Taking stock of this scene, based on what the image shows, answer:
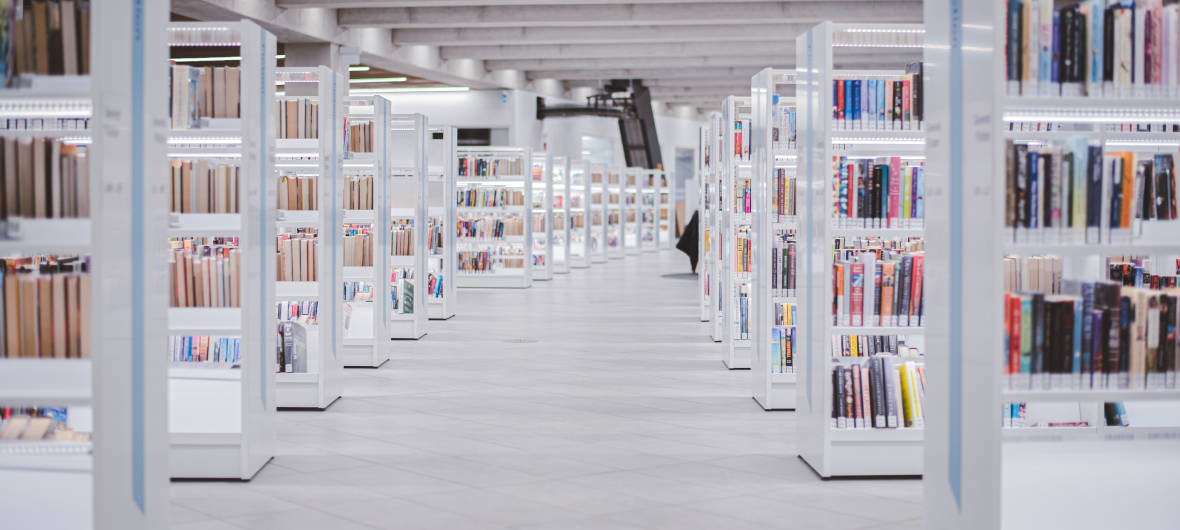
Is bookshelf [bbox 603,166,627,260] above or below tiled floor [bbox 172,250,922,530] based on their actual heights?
above

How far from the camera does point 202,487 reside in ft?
16.1

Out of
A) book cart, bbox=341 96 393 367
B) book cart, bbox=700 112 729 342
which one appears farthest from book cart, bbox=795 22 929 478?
book cart, bbox=341 96 393 367

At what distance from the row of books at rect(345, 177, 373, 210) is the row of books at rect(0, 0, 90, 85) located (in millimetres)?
5294

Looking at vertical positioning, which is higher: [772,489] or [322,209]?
[322,209]

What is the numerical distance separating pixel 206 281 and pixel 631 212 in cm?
2243

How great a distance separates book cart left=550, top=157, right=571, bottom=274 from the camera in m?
19.7

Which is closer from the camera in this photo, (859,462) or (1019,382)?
(1019,382)

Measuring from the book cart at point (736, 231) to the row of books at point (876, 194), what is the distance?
309 centimetres

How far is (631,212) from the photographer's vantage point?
27172mm

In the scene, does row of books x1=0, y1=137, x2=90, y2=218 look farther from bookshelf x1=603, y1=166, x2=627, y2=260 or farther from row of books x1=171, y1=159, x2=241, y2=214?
bookshelf x1=603, y1=166, x2=627, y2=260

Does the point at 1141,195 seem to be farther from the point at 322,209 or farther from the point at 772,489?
the point at 322,209

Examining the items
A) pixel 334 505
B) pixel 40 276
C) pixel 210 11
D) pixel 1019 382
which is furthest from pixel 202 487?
pixel 210 11

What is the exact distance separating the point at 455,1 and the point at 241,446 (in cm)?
927

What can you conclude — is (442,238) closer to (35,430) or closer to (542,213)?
(542,213)
